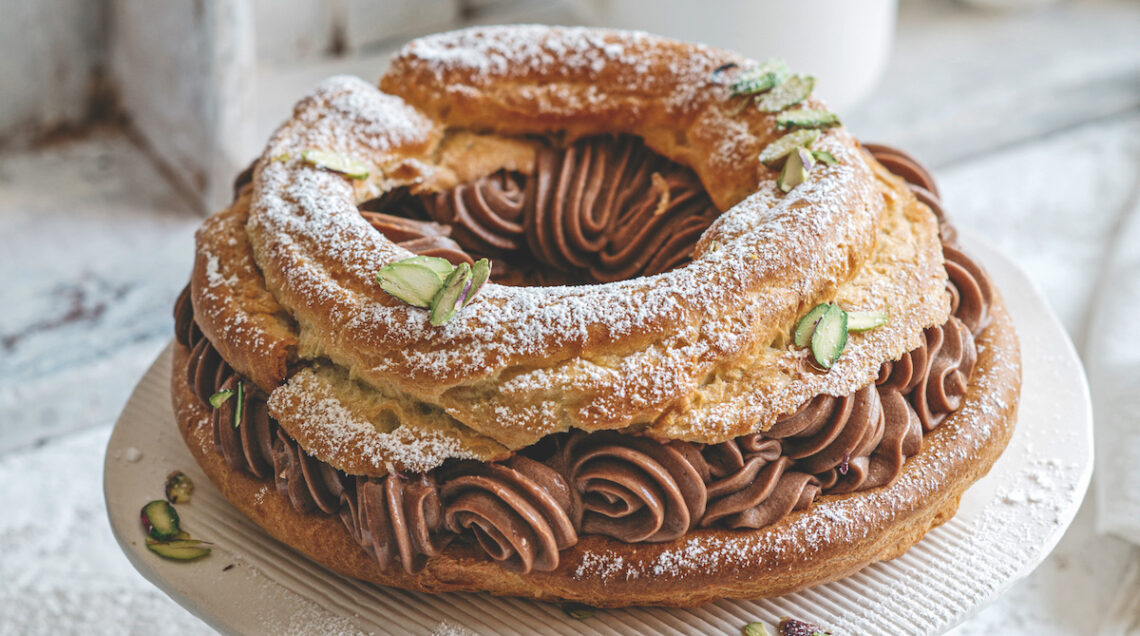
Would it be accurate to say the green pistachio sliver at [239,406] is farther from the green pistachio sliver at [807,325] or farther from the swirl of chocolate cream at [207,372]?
the green pistachio sliver at [807,325]

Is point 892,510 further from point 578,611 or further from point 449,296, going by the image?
point 449,296

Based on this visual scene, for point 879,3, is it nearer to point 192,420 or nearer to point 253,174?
point 253,174

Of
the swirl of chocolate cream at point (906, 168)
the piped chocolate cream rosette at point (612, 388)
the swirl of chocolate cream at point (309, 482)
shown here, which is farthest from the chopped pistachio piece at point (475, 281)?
the swirl of chocolate cream at point (906, 168)

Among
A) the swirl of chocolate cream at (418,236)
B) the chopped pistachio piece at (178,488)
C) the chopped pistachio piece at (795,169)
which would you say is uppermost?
the chopped pistachio piece at (795,169)

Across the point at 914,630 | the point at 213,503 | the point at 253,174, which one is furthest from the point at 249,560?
the point at 914,630

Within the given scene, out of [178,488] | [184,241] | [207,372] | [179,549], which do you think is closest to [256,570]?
[179,549]

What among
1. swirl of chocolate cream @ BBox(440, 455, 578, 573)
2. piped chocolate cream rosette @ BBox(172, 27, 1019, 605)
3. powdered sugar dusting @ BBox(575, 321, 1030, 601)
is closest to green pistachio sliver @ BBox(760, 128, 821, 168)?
piped chocolate cream rosette @ BBox(172, 27, 1019, 605)

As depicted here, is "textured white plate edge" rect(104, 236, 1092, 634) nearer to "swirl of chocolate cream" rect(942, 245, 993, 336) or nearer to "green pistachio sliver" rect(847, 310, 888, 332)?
"swirl of chocolate cream" rect(942, 245, 993, 336)
